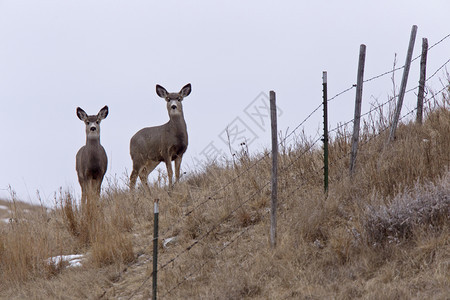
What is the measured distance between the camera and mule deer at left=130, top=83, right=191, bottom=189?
13617mm

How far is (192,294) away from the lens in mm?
7672

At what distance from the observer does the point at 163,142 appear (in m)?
13.7

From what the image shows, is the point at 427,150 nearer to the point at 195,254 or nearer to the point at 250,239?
the point at 250,239

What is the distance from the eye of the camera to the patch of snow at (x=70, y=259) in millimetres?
9531

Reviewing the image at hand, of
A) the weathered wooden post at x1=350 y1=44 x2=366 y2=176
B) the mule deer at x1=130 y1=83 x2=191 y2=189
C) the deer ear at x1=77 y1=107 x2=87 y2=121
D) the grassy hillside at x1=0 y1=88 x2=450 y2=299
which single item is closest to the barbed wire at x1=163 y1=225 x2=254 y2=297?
the grassy hillside at x1=0 y1=88 x2=450 y2=299

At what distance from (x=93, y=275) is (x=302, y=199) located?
300 cm

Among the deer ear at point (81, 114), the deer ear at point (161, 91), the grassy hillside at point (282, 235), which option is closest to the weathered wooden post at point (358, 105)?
the grassy hillside at point (282, 235)

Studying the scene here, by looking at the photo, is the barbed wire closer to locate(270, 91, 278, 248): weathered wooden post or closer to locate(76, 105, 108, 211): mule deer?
locate(270, 91, 278, 248): weathered wooden post

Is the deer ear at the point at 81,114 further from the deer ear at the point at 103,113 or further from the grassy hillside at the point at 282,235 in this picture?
the grassy hillside at the point at 282,235

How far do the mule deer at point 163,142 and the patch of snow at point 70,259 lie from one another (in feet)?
10.6

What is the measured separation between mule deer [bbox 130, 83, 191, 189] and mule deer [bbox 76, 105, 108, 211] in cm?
70

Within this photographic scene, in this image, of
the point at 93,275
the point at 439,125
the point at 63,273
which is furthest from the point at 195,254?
the point at 439,125

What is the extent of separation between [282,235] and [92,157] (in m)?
5.89

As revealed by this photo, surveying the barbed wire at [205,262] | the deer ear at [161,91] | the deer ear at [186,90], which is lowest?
the barbed wire at [205,262]
